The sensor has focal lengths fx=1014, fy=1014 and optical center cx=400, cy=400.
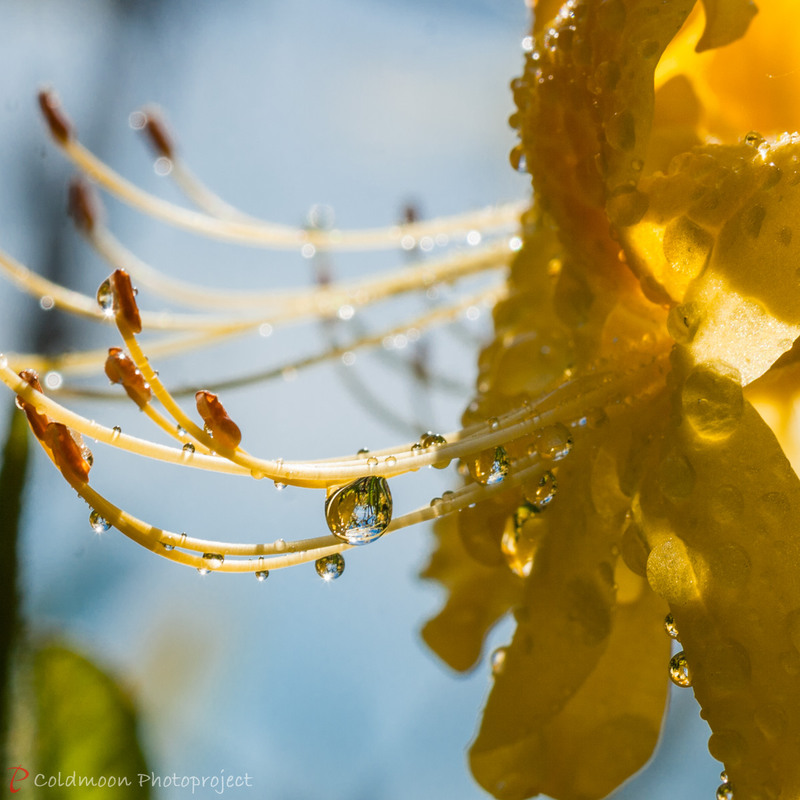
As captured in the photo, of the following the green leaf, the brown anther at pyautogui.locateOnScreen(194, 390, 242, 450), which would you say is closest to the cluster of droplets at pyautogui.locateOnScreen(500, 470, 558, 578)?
the brown anther at pyautogui.locateOnScreen(194, 390, 242, 450)

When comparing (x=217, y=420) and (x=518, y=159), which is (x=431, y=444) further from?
(x=518, y=159)

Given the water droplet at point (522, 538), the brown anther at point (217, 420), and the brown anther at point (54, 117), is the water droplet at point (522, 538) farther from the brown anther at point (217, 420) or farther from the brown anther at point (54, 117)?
the brown anther at point (54, 117)

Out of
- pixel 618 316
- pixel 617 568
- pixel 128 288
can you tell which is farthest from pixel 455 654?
pixel 128 288

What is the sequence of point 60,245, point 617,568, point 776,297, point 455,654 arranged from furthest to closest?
point 60,245
point 455,654
point 617,568
point 776,297

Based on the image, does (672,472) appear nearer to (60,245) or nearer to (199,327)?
(199,327)

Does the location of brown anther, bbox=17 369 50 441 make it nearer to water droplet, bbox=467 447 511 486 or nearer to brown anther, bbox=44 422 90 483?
brown anther, bbox=44 422 90 483

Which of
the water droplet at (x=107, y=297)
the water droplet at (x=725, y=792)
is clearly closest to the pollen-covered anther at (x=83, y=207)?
the water droplet at (x=107, y=297)
